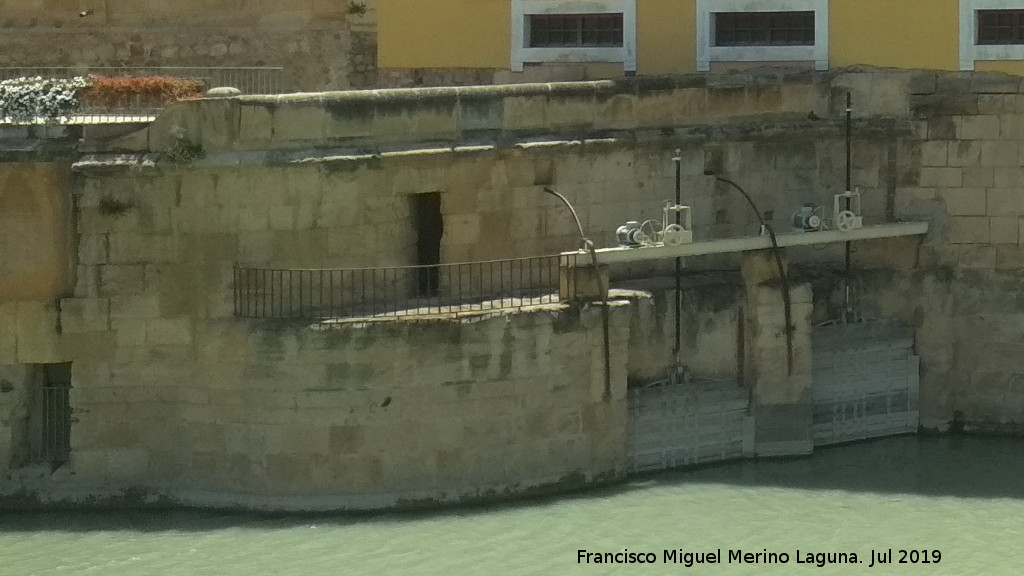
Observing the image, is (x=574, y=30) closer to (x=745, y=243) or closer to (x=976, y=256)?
(x=745, y=243)

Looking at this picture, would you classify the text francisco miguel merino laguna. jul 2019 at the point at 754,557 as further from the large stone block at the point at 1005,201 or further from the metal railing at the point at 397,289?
the large stone block at the point at 1005,201

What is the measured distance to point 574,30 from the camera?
2475 cm

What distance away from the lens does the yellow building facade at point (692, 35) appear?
925 inches

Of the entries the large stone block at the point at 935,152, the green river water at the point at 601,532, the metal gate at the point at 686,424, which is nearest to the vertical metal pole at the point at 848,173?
the large stone block at the point at 935,152

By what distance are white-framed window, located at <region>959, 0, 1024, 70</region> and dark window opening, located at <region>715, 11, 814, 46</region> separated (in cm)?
186

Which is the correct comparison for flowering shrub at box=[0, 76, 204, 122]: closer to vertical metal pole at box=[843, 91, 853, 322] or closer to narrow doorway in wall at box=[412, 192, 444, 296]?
narrow doorway in wall at box=[412, 192, 444, 296]

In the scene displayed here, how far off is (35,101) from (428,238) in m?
4.40

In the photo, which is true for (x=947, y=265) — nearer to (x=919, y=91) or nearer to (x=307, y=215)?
(x=919, y=91)

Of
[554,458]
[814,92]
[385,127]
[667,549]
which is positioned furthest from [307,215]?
[814,92]

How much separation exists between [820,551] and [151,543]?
6446mm

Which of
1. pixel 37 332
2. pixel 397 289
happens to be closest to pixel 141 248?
pixel 37 332

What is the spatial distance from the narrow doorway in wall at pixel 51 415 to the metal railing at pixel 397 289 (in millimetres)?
2088

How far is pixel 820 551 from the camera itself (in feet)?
62.0

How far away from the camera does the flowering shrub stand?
20.2 meters
